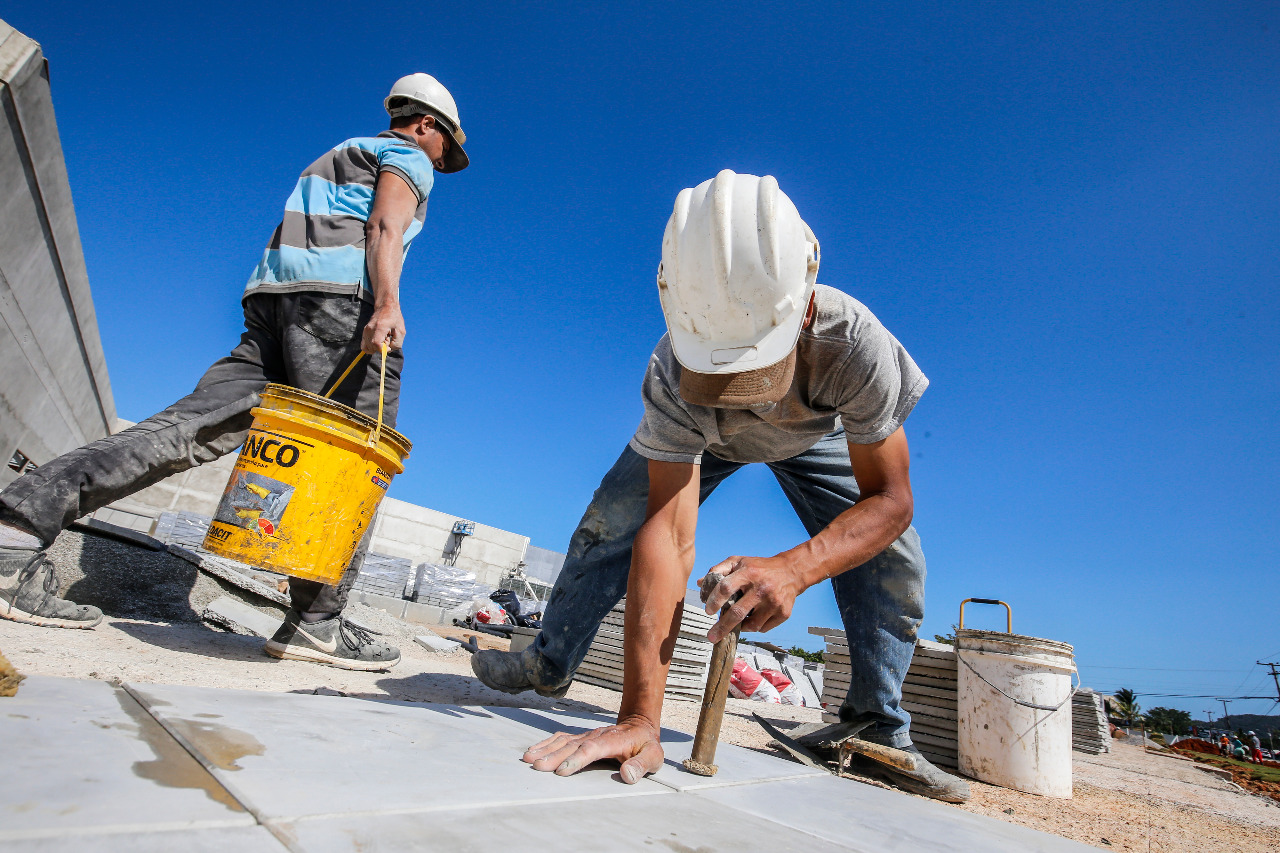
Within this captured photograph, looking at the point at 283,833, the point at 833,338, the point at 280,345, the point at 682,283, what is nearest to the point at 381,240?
the point at 280,345

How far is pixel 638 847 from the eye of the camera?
0.91 m

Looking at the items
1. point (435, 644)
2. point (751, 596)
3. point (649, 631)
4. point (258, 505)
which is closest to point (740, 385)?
point (751, 596)

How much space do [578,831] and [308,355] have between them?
2203 mm

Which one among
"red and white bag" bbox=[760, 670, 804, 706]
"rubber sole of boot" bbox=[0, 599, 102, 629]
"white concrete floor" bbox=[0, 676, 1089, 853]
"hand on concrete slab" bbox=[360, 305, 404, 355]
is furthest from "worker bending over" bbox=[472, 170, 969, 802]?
"red and white bag" bbox=[760, 670, 804, 706]

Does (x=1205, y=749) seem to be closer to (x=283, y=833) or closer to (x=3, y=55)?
(x=283, y=833)

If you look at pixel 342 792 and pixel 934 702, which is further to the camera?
pixel 934 702

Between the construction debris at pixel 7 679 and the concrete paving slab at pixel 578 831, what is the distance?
67 cm

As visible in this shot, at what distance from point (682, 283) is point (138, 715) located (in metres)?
1.41

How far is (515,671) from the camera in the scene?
2309mm

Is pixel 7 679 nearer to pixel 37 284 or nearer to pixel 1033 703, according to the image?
pixel 1033 703

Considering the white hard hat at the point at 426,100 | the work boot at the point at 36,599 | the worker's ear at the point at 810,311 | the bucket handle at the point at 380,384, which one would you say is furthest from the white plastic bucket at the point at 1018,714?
the work boot at the point at 36,599

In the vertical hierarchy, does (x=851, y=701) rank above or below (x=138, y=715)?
above

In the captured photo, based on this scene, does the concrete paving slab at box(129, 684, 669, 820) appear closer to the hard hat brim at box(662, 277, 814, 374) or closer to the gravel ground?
the gravel ground

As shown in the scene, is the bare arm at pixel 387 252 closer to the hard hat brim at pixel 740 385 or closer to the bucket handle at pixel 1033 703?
the hard hat brim at pixel 740 385
